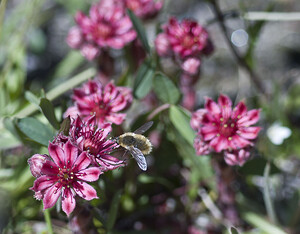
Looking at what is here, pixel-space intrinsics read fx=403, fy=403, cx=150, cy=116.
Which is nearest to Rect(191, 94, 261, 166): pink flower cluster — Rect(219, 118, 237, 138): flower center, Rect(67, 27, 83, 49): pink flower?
Rect(219, 118, 237, 138): flower center

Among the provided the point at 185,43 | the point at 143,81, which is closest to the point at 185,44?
the point at 185,43

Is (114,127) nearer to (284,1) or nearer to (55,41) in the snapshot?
(55,41)

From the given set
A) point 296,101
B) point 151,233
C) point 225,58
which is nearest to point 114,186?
point 151,233

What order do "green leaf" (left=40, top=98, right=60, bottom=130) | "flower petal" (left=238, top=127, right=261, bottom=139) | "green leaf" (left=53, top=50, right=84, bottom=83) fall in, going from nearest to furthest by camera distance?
"green leaf" (left=40, top=98, right=60, bottom=130)
"flower petal" (left=238, top=127, right=261, bottom=139)
"green leaf" (left=53, top=50, right=84, bottom=83)

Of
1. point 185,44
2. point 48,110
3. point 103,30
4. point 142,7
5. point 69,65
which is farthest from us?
point 69,65

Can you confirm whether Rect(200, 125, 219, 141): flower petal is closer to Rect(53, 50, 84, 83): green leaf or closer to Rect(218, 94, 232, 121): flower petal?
Rect(218, 94, 232, 121): flower petal

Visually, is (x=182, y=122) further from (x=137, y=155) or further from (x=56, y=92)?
(x=56, y=92)
